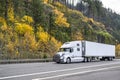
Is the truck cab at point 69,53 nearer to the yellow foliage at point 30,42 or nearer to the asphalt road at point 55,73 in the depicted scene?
the asphalt road at point 55,73

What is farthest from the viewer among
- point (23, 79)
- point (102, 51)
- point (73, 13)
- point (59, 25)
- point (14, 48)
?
point (73, 13)

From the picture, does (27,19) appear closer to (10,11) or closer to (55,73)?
(10,11)

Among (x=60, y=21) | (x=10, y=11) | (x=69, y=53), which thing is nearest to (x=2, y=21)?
(x=10, y=11)

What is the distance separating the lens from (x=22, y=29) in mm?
73438

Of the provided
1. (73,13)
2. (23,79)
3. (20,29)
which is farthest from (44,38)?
(23,79)

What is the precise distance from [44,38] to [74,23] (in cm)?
2824

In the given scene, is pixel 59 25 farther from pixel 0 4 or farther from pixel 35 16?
pixel 0 4

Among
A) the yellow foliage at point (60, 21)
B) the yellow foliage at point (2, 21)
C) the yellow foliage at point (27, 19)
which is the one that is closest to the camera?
the yellow foliage at point (2, 21)

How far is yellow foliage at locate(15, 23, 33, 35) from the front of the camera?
2857 inches

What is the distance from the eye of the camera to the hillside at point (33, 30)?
6203cm

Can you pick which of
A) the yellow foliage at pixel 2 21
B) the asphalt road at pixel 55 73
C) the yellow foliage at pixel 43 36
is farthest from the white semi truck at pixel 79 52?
the yellow foliage at pixel 2 21

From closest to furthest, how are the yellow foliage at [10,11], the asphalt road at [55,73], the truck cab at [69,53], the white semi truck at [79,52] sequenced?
the asphalt road at [55,73], the truck cab at [69,53], the white semi truck at [79,52], the yellow foliage at [10,11]

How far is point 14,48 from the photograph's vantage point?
61.2m

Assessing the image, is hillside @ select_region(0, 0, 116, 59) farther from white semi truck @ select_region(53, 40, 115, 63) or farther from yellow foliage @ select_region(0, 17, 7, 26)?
white semi truck @ select_region(53, 40, 115, 63)
